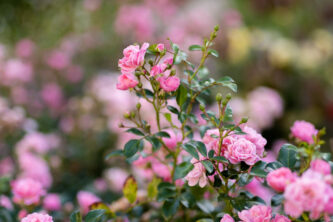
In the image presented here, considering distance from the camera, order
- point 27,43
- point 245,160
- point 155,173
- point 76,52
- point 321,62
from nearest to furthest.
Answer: point 245,160
point 155,173
point 27,43
point 76,52
point 321,62

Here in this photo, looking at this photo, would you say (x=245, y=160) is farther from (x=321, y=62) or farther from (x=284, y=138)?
(x=321, y=62)

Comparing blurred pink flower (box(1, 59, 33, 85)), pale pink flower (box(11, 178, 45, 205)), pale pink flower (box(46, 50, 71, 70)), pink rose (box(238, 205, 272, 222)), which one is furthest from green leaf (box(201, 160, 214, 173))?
pale pink flower (box(46, 50, 71, 70))

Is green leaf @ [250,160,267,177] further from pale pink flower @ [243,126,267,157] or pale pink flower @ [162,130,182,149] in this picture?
pale pink flower @ [162,130,182,149]

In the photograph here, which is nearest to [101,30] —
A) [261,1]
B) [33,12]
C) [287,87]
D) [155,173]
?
[33,12]

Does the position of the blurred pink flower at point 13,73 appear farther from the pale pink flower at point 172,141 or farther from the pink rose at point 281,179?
the pink rose at point 281,179

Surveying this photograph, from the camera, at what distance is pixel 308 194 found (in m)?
0.58

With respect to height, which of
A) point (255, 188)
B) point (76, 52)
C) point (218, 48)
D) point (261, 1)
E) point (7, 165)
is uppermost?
point (261, 1)

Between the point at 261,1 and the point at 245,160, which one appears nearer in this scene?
the point at 245,160

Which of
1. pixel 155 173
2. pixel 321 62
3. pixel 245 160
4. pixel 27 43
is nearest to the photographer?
pixel 245 160

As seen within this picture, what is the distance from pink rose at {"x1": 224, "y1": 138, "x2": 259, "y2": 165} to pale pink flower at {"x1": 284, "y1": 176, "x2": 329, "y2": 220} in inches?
6.4

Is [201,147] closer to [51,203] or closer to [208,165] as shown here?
[208,165]

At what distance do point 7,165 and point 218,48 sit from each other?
2.33m

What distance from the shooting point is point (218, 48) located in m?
3.46

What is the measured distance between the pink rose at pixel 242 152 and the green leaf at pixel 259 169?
0.03 meters
